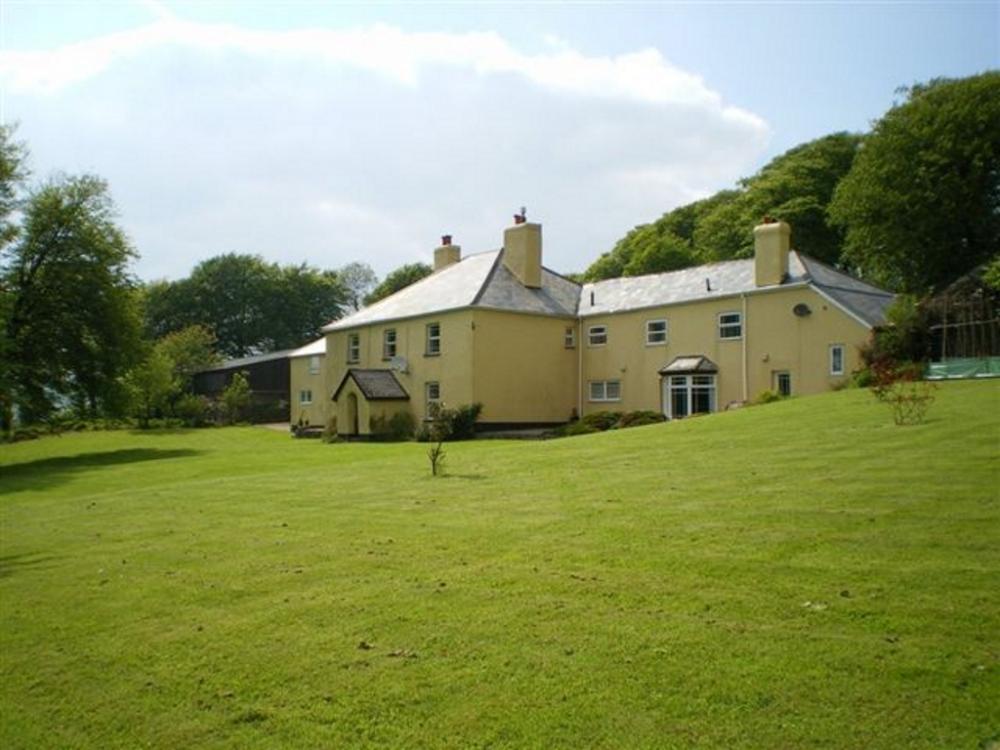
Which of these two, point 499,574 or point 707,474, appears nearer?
point 499,574

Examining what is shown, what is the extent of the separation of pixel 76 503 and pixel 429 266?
70.6 metres

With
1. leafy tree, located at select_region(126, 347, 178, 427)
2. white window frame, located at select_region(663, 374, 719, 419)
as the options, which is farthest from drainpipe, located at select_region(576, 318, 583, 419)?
Result: leafy tree, located at select_region(126, 347, 178, 427)

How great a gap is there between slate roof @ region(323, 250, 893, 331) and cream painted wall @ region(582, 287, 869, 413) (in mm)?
497

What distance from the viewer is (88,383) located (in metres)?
41.3

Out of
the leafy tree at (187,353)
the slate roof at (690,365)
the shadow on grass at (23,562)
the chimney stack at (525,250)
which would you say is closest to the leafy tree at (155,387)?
the leafy tree at (187,353)

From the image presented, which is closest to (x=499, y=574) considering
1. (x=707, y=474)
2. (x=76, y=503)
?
(x=707, y=474)

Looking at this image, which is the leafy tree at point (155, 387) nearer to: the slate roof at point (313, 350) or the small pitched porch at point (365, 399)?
the slate roof at point (313, 350)

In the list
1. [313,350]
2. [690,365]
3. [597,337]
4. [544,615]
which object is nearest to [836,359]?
[690,365]

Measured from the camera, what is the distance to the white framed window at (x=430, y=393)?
136 ft

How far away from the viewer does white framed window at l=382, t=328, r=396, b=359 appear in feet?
147

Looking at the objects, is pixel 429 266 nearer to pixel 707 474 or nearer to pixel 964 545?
pixel 707 474

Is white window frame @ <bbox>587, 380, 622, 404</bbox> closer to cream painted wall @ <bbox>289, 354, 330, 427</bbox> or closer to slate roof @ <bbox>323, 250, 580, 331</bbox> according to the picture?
slate roof @ <bbox>323, 250, 580, 331</bbox>

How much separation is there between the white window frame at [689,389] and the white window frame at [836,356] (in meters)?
5.28

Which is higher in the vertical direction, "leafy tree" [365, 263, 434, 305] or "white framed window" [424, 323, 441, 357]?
"leafy tree" [365, 263, 434, 305]
